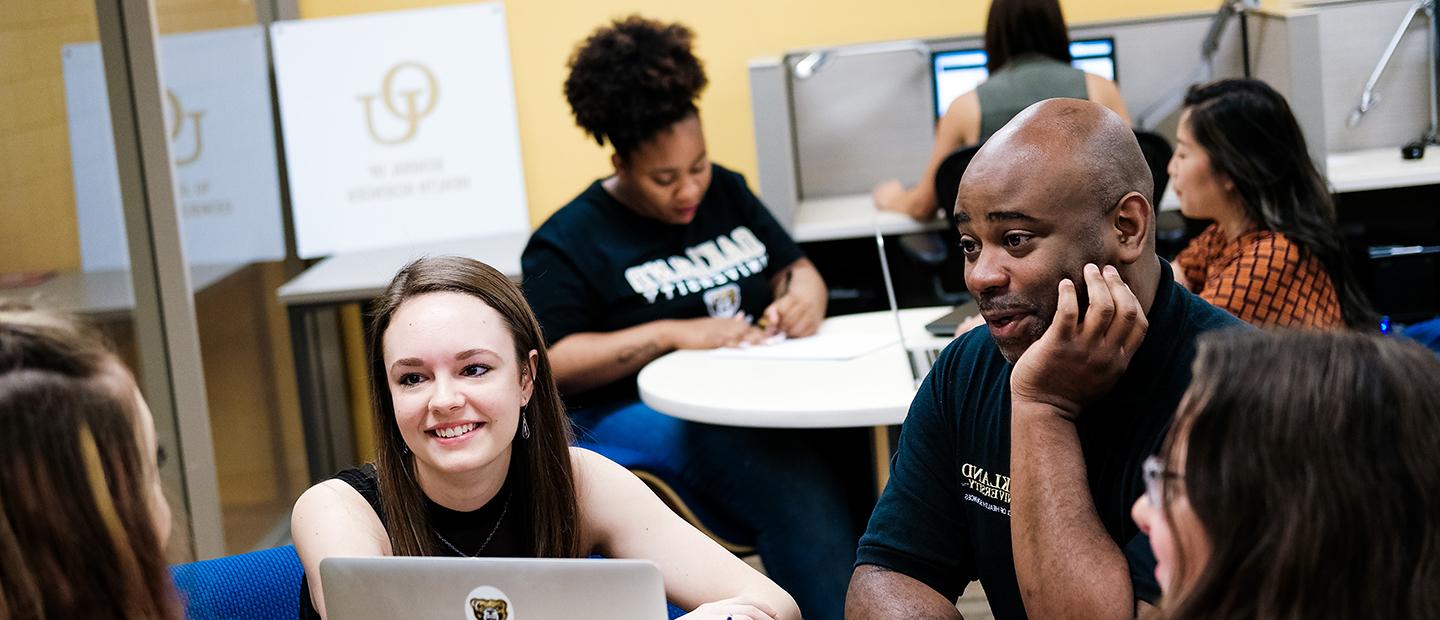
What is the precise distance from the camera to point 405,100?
13.6 feet

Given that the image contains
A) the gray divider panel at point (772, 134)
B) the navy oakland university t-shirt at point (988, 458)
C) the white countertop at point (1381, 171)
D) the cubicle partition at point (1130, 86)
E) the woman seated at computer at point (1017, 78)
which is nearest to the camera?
the navy oakland university t-shirt at point (988, 458)

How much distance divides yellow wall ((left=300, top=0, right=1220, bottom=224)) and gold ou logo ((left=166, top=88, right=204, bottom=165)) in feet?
2.81

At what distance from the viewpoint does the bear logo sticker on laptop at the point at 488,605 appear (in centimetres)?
121

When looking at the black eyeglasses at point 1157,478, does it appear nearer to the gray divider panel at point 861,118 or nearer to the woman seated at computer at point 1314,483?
the woman seated at computer at point 1314,483

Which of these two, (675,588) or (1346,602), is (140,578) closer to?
(675,588)

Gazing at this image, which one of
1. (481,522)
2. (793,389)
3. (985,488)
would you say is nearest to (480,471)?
(481,522)

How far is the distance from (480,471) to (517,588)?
1.28 feet

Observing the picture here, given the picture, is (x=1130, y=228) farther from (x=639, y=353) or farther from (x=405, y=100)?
(x=405, y=100)

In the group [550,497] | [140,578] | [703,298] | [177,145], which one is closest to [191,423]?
[177,145]

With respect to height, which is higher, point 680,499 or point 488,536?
point 488,536

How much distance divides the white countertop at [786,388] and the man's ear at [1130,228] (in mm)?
790

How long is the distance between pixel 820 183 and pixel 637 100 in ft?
5.46

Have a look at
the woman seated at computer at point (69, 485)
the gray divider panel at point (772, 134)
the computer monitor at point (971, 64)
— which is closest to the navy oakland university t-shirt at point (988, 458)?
the woman seated at computer at point (69, 485)

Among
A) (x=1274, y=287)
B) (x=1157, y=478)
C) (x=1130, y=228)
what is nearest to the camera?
(x=1157, y=478)
